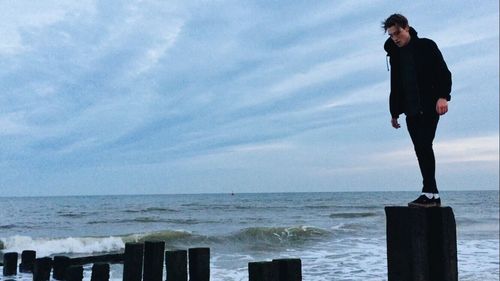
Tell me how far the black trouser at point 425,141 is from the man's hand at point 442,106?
0.43 feet

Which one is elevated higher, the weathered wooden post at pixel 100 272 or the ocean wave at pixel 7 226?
the weathered wooden post at pixel 100 272

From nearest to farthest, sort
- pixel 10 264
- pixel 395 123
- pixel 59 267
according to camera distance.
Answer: pixel 395 123 → pixel 59 267 → pixel 10 264

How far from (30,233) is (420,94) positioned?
24.7 m

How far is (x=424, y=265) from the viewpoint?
4250mm

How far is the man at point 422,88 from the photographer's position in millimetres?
Result: 4449

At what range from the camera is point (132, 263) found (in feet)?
20.1

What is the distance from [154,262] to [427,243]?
10.3 feet

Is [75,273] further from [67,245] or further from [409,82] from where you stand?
[67,245]

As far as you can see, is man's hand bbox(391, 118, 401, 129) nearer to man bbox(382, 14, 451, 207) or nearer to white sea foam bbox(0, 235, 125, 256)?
man bbox(382, 14, 451, 207)

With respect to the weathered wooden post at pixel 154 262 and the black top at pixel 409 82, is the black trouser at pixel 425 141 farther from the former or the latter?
the weathered wooden post at pixel 154 262

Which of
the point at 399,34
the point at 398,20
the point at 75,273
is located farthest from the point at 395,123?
the point at 75,273

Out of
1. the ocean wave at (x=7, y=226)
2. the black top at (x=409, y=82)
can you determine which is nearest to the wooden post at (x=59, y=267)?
the black top at (x=409, y=82)

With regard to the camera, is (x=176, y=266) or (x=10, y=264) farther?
(x=10, y=264)

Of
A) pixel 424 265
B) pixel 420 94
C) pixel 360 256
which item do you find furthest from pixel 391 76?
pixel 360 256
